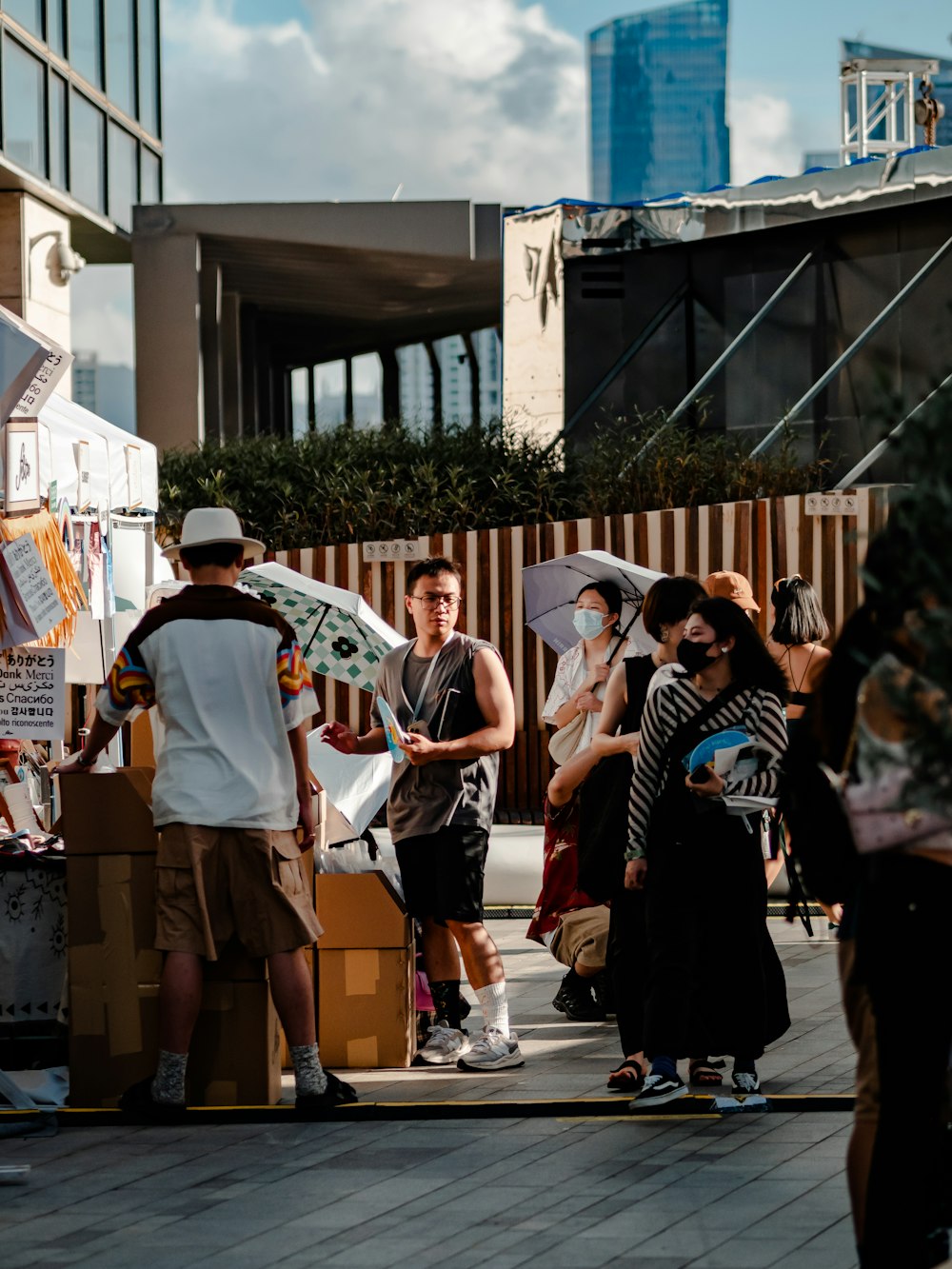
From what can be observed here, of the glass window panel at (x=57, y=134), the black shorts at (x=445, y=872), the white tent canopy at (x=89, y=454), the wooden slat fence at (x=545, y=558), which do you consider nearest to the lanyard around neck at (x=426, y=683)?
the black shorts at (x=445, y=872)

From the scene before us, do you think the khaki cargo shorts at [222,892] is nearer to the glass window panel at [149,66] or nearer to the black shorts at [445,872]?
the black shorts at [445,872]

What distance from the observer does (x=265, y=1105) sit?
20.1 ft

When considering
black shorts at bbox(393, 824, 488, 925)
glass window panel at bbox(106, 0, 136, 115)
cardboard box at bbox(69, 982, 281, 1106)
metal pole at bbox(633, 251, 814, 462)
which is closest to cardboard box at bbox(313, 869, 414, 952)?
black shorts at bbox(393, 824, 488, 925)

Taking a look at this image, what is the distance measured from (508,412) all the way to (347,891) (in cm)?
1408

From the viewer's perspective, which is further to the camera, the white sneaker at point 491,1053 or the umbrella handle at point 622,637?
the umbrella handle at point 622,637

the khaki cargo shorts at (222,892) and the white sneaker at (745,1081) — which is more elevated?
the khaki cargo shorts at (222,892)

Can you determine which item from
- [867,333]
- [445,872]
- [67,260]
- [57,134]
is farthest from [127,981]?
[57,134]

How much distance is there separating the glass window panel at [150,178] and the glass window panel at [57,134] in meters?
3.11

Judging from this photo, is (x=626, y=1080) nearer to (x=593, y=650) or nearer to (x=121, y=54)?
(x=593, y=650)

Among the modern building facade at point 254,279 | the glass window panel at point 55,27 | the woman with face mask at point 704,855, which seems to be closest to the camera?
the woman with face mask at point 704,855

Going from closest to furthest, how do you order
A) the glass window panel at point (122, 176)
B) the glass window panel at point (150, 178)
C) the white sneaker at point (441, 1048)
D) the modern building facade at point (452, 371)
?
the white sneaker at point (441, 1048) < the glass window panel at point (122, 176) < the glass window panel at point (150, 178) < the modern building facade at point (452, 371)

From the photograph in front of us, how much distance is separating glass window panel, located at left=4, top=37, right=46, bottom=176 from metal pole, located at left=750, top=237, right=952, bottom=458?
9.34m

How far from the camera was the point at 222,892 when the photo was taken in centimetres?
599

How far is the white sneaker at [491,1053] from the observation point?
265 inches
